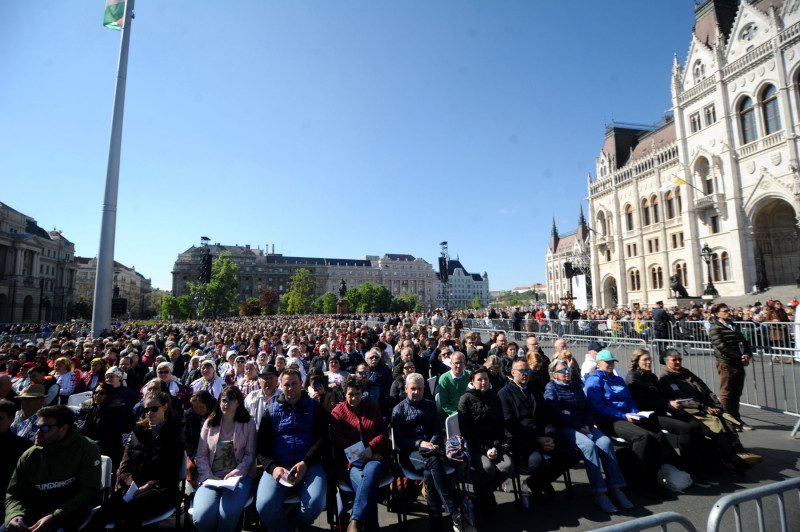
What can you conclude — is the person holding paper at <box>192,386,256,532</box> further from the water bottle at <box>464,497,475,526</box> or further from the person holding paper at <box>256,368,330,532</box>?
the water bottle at <box>464,497,475,526</box>

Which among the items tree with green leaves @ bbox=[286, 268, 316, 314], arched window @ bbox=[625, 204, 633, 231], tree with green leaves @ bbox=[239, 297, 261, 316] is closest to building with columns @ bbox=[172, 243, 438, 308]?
tree with green leaves @ bbox=[239, 297, 261, 316]

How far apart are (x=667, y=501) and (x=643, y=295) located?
40.8 m

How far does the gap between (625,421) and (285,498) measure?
4.33m

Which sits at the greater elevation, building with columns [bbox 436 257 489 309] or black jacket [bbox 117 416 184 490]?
building with columns [bbox 436 257 489 309]

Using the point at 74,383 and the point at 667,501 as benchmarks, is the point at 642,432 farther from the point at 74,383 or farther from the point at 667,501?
the point at 74,383

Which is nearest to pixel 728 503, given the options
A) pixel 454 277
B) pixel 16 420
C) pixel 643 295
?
pixel 16 420

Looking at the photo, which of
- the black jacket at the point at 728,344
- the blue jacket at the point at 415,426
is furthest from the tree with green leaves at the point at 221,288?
the black jacket at the point at 728,344

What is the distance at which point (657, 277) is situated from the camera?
122ft

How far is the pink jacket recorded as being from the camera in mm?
3873

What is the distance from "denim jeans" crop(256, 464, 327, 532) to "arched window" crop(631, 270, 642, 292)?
43998mm

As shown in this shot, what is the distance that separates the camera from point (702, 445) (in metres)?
4.68

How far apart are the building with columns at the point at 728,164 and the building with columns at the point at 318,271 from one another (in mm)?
89946

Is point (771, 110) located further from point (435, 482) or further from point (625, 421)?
point (435, 482)

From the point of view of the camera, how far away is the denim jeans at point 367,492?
144 inches
